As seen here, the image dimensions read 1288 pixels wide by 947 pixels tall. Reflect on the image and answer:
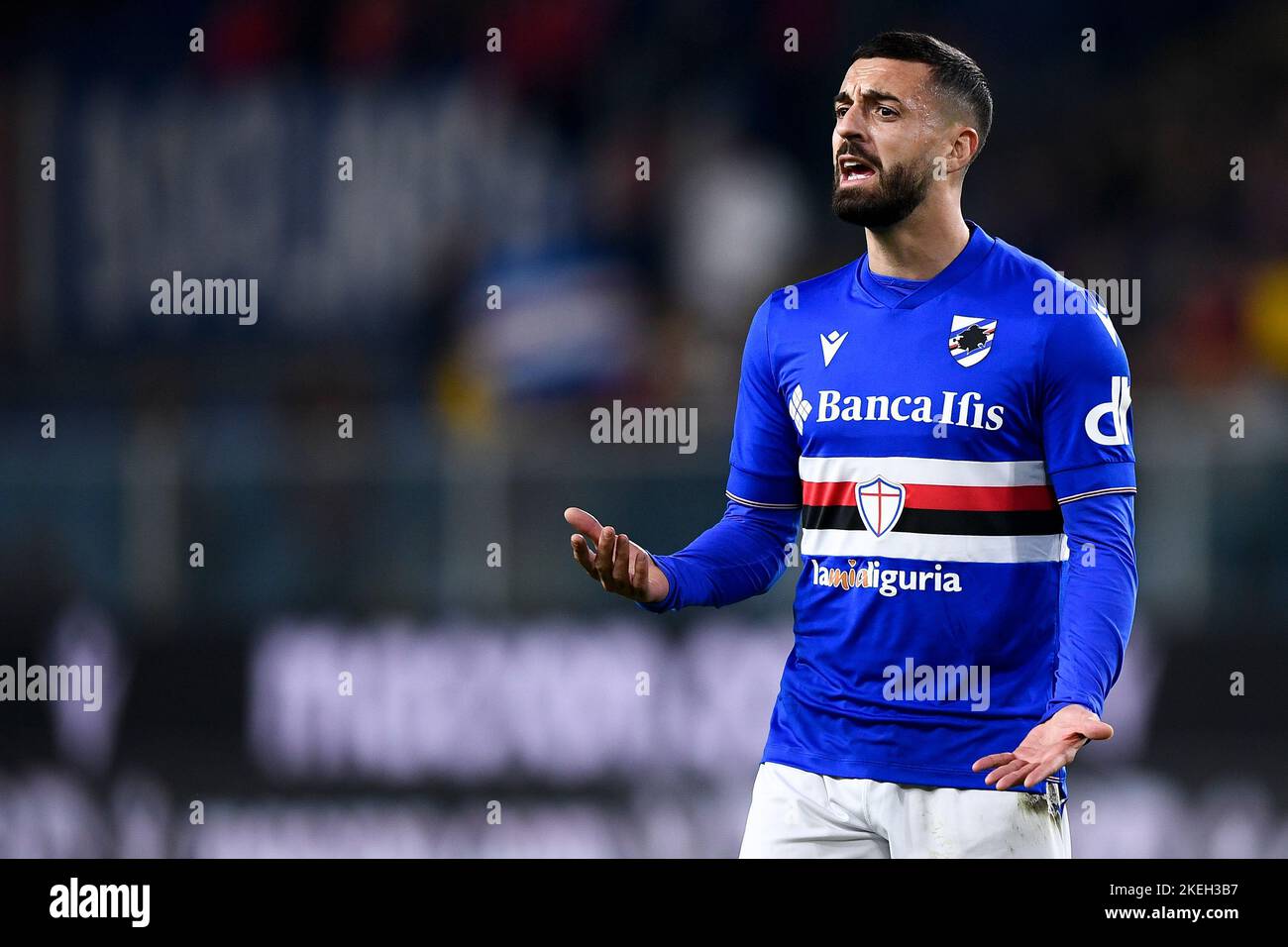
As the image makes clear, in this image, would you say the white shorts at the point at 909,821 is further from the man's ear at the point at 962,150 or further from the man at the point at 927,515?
the man's ear at the point at 962,150

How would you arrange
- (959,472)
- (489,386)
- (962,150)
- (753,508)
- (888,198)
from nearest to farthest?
(959,472), (888,198), (962,150), (753,508), (489,386)

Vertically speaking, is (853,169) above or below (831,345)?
above

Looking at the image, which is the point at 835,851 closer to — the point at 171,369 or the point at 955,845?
the point at 955,845

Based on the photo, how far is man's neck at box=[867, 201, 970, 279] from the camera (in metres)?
3.41

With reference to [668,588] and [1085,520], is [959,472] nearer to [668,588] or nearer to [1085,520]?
[1085,520]

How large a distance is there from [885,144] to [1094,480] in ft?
2.49

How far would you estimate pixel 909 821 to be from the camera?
3301 mm

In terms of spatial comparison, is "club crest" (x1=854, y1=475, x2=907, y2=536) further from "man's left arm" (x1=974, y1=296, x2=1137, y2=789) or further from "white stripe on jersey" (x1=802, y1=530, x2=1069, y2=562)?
"man's left arm" (x1=974, y1=296, x2=1137, y2=789)

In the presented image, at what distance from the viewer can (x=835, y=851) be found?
3.36 m

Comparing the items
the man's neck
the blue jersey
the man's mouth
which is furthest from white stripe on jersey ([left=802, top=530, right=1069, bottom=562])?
the man's mouth

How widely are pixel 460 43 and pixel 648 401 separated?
3.74 m

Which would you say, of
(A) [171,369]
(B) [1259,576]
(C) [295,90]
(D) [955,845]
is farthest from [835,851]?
(C) [295,90]

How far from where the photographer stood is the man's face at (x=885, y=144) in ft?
11.0

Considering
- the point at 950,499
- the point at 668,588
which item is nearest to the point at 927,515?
the point at 950,499
